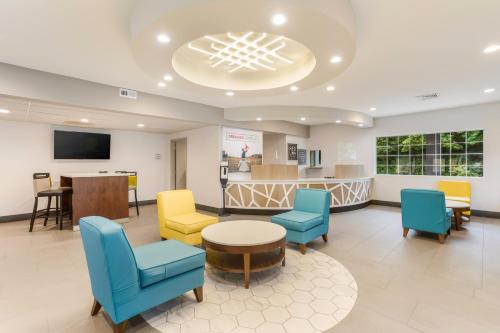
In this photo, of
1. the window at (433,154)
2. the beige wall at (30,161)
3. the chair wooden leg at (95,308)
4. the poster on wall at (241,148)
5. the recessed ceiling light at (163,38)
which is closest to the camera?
the chair wooden leg at (95,308)

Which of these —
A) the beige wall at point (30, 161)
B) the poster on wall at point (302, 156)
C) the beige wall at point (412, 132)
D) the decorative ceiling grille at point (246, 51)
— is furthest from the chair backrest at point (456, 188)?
the beige wall at point (30, 161)

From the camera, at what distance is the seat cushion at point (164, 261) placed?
2.09 m

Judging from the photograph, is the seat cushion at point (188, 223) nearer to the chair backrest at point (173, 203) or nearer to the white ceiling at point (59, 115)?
the chair backrest at point (173, 203)

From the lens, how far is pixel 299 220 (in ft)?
12.4

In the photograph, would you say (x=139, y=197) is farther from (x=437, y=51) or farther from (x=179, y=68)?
(x=437, y=51)

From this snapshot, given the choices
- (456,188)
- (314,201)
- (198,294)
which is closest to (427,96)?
(456,188)

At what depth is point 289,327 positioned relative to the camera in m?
2.11

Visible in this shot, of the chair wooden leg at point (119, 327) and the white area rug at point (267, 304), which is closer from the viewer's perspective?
the chair wooden leg at point (119, 327)

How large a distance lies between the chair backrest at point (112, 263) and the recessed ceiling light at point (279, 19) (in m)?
2.19

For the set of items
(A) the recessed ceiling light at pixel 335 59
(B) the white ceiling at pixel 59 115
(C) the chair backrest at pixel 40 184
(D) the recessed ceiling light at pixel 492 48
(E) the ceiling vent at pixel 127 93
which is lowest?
(C) the chair backrest at pixel 40 184

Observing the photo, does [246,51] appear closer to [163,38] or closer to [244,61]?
[244,61]

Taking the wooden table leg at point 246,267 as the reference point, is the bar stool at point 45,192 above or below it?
above

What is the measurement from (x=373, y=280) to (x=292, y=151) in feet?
20.7

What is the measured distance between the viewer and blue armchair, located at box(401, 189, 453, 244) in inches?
164
